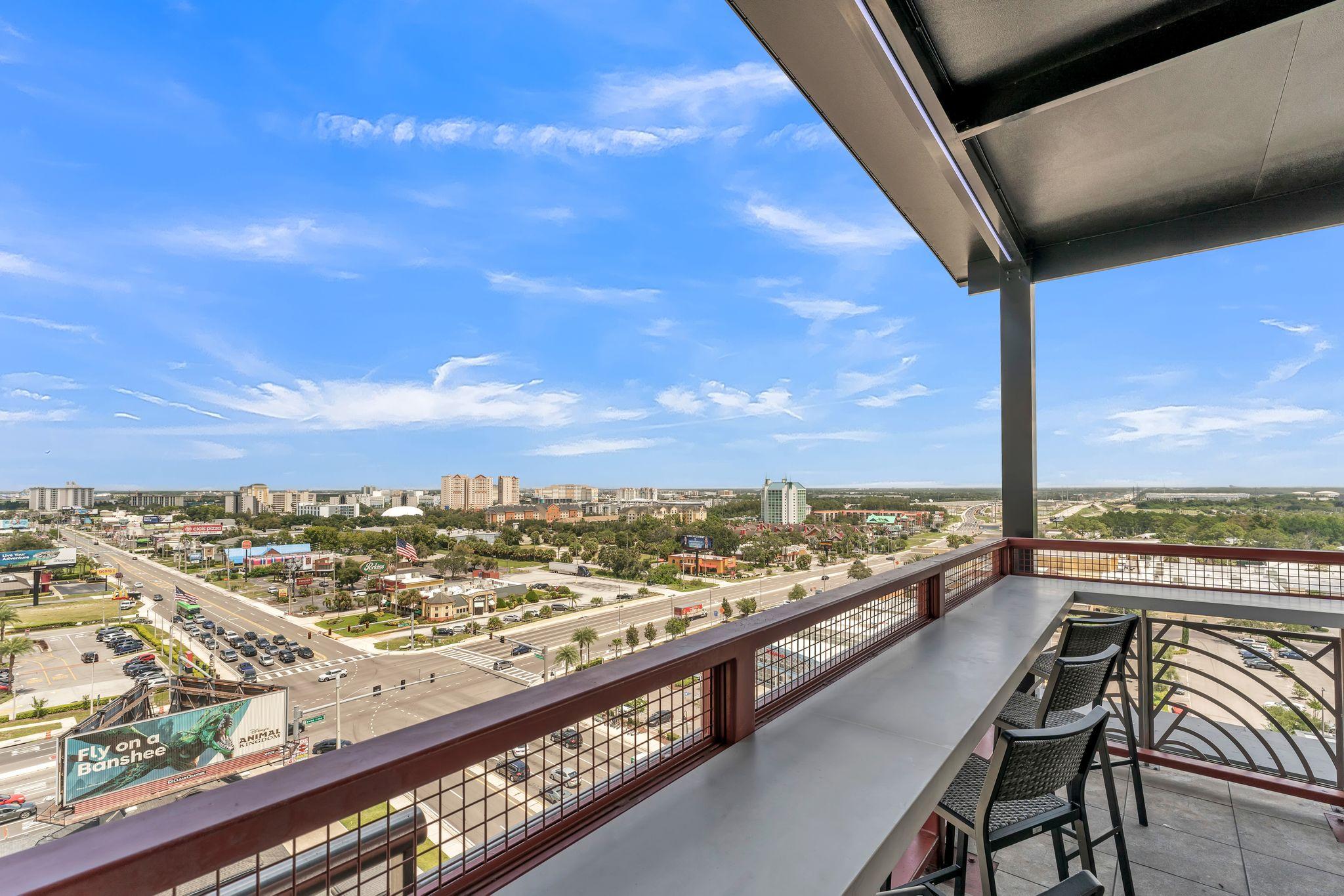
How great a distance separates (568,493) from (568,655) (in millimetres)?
3221

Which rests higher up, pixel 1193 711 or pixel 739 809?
pixel 739 809

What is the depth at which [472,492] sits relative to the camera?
17.2 ft

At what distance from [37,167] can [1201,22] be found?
7.41 m

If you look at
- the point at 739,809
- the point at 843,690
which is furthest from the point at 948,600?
the point at 739,809

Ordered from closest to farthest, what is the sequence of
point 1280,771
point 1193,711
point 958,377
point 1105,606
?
point 1280,771, point 1193,711, point 1105,606, point 958,377

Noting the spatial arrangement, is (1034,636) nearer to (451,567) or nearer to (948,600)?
(948,600)

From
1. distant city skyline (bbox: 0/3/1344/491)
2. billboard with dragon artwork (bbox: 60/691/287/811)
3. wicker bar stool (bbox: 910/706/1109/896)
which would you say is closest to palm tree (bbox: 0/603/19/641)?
billboard with dragon artwork (bbox: 60/691/287/811)

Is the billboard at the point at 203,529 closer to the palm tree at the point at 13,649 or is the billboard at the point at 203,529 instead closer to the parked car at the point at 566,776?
the palm tree at the point at 13,649

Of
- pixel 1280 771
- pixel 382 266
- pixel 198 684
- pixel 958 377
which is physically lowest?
pixel 1280 771

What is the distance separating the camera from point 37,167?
14.1 ft

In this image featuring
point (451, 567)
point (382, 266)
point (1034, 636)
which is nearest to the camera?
point (1034, 636)

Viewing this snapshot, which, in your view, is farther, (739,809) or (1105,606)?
(1105,606)

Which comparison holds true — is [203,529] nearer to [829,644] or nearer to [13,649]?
[13,649]

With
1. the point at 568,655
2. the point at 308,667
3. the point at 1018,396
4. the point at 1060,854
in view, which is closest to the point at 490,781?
the point at 568,655
